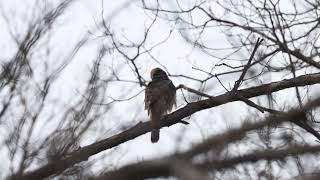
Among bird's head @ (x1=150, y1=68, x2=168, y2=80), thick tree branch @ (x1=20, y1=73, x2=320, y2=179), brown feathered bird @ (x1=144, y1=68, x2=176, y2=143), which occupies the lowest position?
thick tree branch @ (x1=20, y1=73, x2=320, y2=179)

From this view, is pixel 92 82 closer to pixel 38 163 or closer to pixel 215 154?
pixel 38 163

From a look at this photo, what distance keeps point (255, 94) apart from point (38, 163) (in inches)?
110

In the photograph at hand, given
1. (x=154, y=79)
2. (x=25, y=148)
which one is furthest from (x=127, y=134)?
(x=154, y=79)

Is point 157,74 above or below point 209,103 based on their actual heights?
above

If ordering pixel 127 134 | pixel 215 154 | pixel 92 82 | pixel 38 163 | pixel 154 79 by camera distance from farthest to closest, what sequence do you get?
1. pixel 154 79
2. pixel 127 134
3. pixel 92 82
4. pixel 38 163
5. pixel 215 154

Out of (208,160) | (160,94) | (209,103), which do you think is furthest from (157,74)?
(208,160)

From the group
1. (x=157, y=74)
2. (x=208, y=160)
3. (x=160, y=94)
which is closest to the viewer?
(x=208, y=160)

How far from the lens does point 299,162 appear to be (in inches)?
181

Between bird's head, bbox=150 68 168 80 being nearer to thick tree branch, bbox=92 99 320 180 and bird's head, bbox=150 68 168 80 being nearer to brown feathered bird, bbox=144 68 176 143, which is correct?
brown feathered bird, bbox=144 68 176 143

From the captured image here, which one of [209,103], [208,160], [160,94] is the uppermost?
[160,94]

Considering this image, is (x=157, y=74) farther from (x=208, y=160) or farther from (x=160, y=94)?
(x=208, y=160)

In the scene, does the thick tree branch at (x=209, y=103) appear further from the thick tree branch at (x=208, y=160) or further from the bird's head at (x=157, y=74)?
the thick tree branch at (x=208, y=160)

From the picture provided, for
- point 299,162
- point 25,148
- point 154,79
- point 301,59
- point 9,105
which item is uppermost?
point 154,79

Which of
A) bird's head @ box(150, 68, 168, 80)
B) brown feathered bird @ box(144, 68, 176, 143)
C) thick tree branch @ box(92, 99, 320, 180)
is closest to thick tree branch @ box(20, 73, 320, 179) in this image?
brown feathered bird @ box(144, 68, 176, 143)
